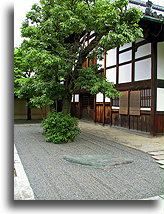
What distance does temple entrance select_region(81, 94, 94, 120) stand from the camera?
12266 mm

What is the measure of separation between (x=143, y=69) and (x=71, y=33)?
139 inches

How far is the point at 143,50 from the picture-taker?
7.76 m

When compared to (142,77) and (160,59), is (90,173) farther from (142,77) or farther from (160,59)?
(160,59)

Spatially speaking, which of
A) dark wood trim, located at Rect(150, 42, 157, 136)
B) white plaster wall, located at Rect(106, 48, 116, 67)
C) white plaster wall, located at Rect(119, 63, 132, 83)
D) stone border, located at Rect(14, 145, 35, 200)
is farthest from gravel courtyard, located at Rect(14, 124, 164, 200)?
white plaster wall, located at Rect(106, 48, 116, 67)

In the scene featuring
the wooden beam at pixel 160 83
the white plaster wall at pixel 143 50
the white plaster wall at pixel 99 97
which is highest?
→ the white plaster wall at pixel 143 50

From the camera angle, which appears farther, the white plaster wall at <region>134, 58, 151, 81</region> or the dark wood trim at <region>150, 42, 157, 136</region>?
the white plaster wall at <region>134, 58, 151, 81</region>

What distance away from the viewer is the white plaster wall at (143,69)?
24.7 feet

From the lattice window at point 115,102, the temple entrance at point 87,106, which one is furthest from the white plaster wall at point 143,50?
the temple entrance at point 87,106

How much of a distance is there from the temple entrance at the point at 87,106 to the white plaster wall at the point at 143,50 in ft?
15.6

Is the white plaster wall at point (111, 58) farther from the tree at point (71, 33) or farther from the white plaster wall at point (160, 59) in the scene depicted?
the tree at point (71, 33)

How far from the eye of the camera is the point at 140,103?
7895mm

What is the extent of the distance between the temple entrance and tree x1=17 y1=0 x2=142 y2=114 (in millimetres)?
5620

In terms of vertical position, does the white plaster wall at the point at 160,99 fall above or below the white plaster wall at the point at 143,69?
below

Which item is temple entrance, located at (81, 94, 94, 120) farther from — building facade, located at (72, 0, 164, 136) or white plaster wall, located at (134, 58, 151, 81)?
white plaster wall, located at (134, 58, 151, 81)
